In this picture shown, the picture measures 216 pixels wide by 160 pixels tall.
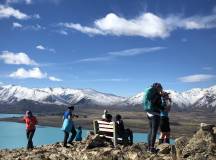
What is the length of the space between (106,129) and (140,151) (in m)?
4.20

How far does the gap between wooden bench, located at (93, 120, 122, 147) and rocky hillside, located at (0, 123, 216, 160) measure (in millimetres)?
553

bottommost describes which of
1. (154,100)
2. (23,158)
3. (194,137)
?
(23,158)

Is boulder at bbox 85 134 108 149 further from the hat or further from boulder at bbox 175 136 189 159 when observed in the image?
boulder at bbox 175 136 189 159

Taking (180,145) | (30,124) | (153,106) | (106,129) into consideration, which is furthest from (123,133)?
(30,124)

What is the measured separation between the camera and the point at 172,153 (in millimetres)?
15797

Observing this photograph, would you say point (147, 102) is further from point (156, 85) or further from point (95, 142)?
point (95, 142)

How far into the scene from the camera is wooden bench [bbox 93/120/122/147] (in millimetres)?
19928

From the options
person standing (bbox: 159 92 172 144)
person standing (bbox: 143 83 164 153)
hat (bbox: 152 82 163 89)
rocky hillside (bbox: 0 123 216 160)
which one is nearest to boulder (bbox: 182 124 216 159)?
rocky hillside (bbox: 0 123 216 160)

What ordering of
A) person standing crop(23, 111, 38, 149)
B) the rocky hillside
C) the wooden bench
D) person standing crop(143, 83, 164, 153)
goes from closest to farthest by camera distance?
1. the rocky hillside
2. person standing crop(143, 83, 164, 153)
3. the wooden bench
4. person standing crop(23, 111, 38, 149)

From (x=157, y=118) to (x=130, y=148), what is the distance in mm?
2249

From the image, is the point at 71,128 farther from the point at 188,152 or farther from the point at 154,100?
the point at 188,152

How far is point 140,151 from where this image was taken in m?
17.1

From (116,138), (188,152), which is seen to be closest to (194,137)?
(188,152)

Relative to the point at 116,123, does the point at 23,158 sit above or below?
below
